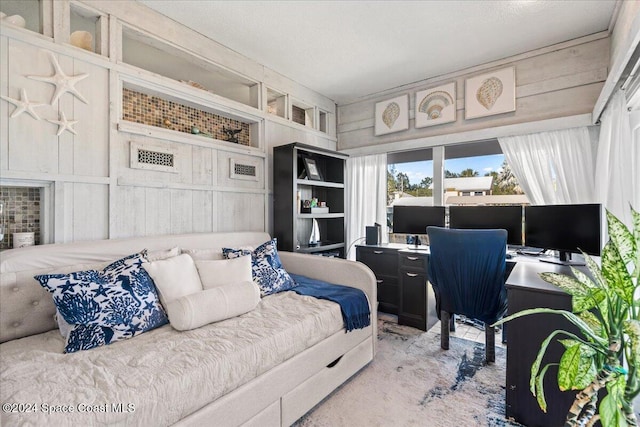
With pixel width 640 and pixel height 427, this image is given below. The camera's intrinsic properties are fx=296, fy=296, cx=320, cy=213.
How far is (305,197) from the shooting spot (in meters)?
3.81

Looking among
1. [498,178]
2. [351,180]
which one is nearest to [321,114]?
[351,180]

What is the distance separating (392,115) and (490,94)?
1.08 m

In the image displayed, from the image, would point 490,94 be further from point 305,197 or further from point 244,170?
point 244,170

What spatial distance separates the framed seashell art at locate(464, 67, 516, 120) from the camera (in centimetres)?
296

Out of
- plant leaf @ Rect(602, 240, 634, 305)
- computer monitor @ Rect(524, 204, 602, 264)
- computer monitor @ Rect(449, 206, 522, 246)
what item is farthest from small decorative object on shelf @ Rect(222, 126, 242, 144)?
plant leaf @ Rect(602, 240, 634, 305)

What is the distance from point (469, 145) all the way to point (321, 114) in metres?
1.95

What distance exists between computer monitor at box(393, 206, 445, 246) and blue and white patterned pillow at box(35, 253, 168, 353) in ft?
8.51

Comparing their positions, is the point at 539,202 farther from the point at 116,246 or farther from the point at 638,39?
the point at 116,246

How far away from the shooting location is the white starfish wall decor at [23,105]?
5.65ft

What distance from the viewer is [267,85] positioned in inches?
128

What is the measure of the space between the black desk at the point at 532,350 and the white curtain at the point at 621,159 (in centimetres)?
104

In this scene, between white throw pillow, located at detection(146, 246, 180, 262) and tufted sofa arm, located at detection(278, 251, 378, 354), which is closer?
white throw pillow, located at detection(146, 246, 180, 262)

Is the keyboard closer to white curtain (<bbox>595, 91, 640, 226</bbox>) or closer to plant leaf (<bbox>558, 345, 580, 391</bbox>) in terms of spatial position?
white curtain (<bbox>595, 91, 640, 226</bbox>)

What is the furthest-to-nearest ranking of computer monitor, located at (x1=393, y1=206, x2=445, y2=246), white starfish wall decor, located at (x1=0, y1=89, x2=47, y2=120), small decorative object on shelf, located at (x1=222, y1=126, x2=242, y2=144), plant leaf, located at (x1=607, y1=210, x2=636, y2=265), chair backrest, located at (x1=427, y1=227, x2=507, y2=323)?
computer monitor, located at (x1=393, y1=206, x2=445, y2=246) → small decorative object on shelf, located at (x1=222, y1=126, x2=242, y2=144) → chair backrest, located at (x1=427, y1=227, x2=507, y2=323) → white starfish wall decor, located at (x1=0, y1=89, x2=47, y2=120) → plant leaf, located at (x1=607, y1=210, x2=636, y2=265)
